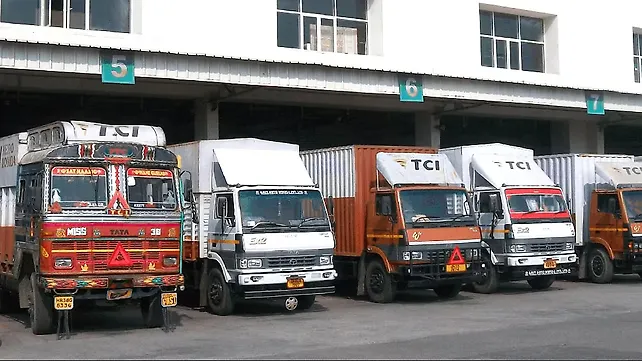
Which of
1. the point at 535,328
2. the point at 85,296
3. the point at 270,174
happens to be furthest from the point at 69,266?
the point at 535,328

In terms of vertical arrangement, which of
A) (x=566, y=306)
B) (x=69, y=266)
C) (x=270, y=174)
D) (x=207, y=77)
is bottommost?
(x=566, y=306)

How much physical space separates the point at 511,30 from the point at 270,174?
46.8ft

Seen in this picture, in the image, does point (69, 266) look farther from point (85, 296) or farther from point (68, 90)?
point (68, 90)

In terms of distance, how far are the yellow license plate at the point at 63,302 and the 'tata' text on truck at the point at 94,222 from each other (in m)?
0.01

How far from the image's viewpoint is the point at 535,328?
12.6m

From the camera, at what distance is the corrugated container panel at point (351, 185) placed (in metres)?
17.0

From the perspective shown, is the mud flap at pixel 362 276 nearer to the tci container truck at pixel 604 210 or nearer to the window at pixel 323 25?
the tci container truck at pixel 604 210

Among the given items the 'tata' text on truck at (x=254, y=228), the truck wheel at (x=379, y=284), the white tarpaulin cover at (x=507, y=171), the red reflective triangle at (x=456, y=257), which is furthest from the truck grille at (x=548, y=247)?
the 'tata' text on truck at (x=254, y=228)

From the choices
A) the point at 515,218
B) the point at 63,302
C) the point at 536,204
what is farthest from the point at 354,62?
the point at 63,302

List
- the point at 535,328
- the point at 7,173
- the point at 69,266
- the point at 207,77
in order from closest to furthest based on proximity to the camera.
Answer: the point at 69,266, the point at 535,328, the point at 7,173, the point at 207,77

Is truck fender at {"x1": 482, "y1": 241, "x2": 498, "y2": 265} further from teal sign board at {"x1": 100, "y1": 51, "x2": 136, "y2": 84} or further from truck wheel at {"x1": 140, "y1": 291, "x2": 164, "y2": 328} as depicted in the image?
teal sign board at {"x1": 100, "y1": 51, "x2": 136, "y2": 84}

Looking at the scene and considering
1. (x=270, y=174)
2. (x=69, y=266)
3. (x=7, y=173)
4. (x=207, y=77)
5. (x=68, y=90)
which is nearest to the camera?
(x=69, y=266)

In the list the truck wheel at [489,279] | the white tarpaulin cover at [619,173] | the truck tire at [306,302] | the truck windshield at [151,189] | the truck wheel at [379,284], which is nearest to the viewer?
the truck windshield at [151,189]

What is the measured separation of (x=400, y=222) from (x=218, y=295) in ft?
12.8
